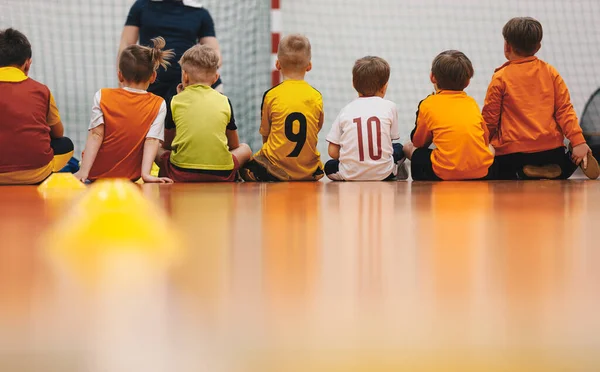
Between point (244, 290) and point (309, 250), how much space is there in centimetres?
27

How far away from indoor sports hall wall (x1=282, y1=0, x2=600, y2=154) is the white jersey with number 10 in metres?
2.09

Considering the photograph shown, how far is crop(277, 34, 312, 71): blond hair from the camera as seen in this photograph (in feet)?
10.1

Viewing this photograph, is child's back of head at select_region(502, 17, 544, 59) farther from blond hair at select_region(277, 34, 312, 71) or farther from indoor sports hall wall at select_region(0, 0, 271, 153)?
indoor sports hall wall at select_region(0, 0, 271, 153)

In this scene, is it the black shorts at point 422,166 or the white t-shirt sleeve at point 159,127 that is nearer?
the white t-shirt sleeve at point 159,127

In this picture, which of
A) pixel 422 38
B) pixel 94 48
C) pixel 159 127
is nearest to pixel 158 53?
pixel 159 127

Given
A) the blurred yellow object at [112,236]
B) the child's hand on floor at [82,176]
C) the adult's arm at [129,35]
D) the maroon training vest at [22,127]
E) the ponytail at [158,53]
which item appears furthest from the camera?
the adult's arm at [129,35]

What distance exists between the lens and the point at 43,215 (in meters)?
1.35

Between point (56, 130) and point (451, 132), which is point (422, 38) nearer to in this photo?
point (451, 132)

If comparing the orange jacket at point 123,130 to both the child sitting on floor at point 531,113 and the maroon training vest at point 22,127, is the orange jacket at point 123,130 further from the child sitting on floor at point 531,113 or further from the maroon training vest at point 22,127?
the child sitting on floor at point 531,113

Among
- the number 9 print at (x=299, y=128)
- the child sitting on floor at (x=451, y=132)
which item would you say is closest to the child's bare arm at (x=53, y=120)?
the number 9 print at (x=299, y=128)

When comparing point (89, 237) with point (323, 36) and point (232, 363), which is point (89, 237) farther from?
point (323, 36)

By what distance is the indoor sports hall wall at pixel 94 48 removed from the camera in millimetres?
4652

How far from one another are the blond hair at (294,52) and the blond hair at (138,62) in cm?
51

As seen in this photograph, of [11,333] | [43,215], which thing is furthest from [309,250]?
[43,215]
